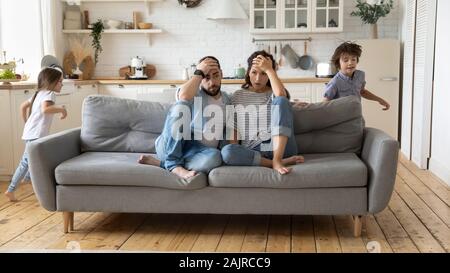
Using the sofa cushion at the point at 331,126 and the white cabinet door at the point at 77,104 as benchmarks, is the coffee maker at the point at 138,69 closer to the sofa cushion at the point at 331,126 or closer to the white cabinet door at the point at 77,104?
the white cabinet door at the point at 77,104

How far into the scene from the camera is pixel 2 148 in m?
4.76

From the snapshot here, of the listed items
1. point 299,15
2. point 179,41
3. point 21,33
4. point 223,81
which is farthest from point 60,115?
point 299,15

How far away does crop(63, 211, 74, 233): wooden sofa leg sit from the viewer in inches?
127

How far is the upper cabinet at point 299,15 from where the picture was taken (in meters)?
6.57

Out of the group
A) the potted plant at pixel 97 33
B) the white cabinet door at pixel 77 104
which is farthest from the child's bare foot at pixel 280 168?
the potted plant at pixel 97 33

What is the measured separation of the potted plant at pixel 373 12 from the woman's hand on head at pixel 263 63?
140 inches

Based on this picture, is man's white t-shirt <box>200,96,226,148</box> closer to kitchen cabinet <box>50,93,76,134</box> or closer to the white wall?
the white wall

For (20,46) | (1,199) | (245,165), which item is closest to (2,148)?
(1,199)

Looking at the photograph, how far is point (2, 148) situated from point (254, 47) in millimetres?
3466

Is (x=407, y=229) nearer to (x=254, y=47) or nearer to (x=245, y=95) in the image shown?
(x=245, y=95)

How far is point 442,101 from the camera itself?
15.5 feet

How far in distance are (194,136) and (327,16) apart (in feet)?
12.6

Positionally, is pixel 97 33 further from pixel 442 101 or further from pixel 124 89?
pixel 442 101

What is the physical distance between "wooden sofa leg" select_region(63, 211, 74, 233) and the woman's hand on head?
57.2 inches
